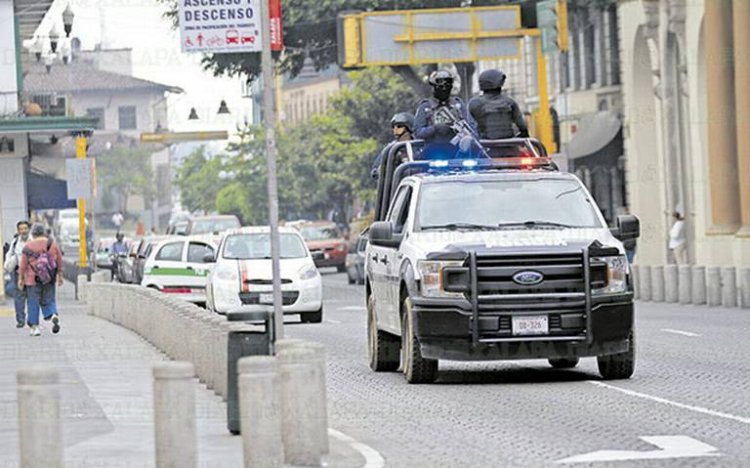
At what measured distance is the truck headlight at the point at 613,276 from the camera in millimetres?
19484

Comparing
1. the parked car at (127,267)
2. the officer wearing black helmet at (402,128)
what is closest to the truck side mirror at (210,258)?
the officer wearing black helmet at (402,128)

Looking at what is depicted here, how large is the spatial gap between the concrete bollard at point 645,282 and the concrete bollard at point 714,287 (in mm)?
4349

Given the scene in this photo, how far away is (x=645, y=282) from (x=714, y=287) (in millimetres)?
4797

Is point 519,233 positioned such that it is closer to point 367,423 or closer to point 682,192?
point 367,423

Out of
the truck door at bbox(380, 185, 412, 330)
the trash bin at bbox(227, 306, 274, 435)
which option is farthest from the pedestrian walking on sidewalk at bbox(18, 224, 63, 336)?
the trash bin at bbox(227, 306, 274, 435)

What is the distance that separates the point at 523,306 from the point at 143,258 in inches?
1375

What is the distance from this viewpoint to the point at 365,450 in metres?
14.6

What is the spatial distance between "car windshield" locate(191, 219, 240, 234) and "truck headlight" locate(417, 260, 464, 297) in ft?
138

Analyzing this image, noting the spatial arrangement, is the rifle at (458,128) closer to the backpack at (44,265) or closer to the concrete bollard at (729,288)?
the backpack at (44,265)

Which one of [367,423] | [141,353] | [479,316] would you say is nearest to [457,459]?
[367,423]

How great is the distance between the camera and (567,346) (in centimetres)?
1941

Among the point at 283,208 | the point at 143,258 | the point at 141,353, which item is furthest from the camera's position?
the point at 283,208

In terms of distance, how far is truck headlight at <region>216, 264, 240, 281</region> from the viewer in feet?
118

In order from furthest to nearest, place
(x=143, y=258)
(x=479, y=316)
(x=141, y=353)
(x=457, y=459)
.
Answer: (x=143, y=258) → (x=141, y=353) → (x=479, y=316) → (x=457, y=459)
